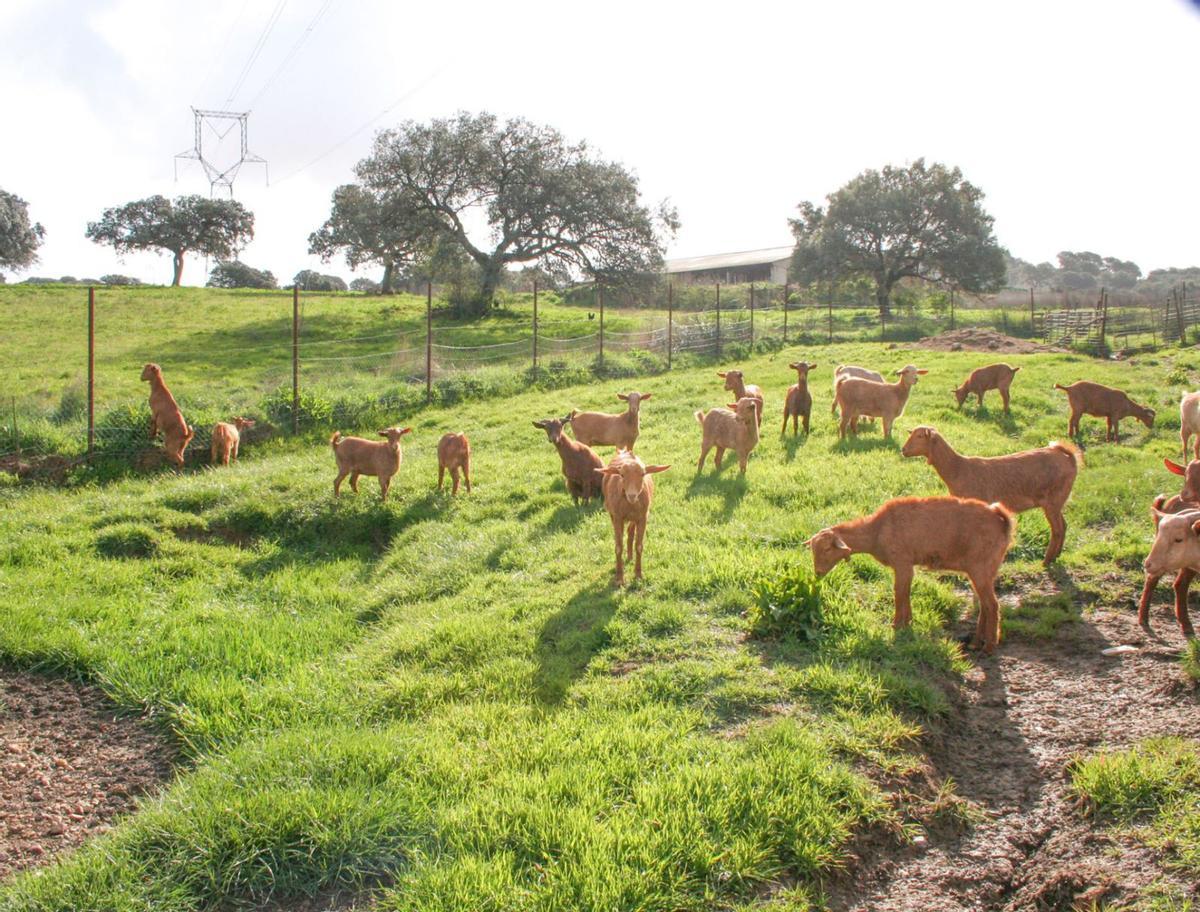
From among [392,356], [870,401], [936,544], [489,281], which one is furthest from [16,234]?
[936,544]

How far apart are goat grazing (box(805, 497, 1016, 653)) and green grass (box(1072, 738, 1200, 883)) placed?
1685 millimetres

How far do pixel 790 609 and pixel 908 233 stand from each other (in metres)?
46.6

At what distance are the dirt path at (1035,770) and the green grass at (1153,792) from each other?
11 centimetres

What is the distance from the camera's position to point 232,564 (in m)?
9.40

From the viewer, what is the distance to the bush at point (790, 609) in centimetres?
621

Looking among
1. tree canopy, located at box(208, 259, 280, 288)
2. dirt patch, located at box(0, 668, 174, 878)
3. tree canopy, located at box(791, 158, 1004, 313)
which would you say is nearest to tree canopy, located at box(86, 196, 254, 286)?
tree canopy, located at box(208, 259, 280, 288)

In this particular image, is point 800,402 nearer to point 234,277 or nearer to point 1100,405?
point 1100,405

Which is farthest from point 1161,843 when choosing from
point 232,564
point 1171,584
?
point 232,564

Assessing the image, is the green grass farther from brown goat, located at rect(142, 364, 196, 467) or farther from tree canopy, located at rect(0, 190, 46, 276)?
tree canopy, located at rect(0, 190, 46, 276)

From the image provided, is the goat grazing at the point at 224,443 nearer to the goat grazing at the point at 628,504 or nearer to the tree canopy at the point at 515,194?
the goat grazing at the point at 628,504

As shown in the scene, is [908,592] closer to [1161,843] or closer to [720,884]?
[1161,843]

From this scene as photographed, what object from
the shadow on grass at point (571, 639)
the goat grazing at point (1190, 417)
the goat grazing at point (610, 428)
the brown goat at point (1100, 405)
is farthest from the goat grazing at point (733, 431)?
the brown goat at point (1100, 405)

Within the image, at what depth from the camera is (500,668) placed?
6031 mm

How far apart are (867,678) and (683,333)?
2345 centimetres
